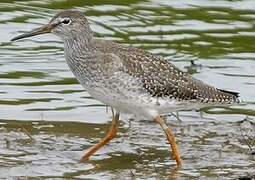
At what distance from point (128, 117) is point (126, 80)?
1997mm

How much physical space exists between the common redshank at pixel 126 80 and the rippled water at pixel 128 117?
434 millimetres

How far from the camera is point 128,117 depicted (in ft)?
41.4

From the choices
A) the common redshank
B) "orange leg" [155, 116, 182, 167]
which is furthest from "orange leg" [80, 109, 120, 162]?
"orange leg" [155, 116, 182, 167]

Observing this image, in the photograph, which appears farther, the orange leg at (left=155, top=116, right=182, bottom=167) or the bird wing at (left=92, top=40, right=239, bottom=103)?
the bird wing at (left=92, top=40, right=239, bottom=103)

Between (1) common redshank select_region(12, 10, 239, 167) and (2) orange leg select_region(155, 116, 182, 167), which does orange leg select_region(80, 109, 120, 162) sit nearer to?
(1) common redshank select_region(12, 10, 239, 167)

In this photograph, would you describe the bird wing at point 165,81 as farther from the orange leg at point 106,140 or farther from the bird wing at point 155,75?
the orange leg at point 106,140

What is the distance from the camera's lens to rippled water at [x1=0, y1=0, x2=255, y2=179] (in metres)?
10.7

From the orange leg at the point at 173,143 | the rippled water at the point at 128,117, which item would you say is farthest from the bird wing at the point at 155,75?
the rippled water at the point at 128,117

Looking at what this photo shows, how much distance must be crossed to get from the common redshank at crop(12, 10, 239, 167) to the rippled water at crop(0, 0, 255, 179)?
434mm

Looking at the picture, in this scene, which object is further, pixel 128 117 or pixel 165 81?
pixel 128 117

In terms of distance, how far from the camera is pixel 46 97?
1313cm

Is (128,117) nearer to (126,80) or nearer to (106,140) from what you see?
(106,140)

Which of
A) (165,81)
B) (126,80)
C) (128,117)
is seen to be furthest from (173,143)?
(128,117)

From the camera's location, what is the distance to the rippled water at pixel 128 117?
35.0 ft
